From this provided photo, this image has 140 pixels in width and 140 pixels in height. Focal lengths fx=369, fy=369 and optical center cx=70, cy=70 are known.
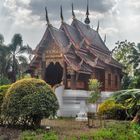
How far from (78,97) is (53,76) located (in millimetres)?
7773

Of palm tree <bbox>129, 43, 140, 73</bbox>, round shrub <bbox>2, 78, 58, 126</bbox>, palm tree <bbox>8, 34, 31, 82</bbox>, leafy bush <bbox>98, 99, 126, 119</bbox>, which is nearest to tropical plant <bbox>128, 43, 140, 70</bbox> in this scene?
palm tree <bbox>129, 43, 140, 73</bbox>

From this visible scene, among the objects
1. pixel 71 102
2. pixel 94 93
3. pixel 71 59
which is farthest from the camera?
pixel 71 59

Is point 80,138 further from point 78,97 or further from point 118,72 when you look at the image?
point 118,72

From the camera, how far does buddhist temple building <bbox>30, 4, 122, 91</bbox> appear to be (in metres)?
28.0

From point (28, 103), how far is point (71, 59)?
13.9m

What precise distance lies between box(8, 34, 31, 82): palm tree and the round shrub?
29838mm

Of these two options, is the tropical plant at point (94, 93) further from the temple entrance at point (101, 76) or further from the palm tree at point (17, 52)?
the palm tree at point (17, 52)

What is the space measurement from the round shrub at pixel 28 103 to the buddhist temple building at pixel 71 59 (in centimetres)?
1158

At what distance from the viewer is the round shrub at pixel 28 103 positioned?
48.6ft

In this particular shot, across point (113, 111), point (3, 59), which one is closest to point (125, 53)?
point (3, 59)

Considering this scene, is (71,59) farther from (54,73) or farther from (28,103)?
(28,103)

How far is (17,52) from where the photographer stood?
4725 centimetres

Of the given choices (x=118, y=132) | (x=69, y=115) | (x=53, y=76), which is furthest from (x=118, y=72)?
Answer: (x=118, y=132)

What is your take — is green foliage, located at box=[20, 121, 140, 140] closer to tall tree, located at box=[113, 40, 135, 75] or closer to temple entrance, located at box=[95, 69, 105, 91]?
temple entrance, located at box=[95, 69, 105, 91]
